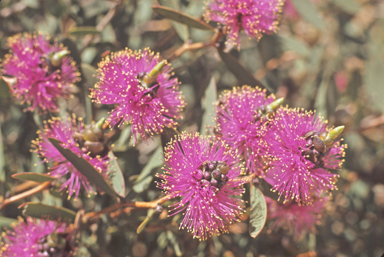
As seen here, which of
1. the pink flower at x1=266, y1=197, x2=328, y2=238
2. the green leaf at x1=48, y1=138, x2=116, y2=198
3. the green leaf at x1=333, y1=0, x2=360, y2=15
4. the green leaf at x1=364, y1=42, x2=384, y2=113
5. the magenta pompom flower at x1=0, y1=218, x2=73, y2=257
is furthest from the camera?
the green leaf at x1=333, y1=0, x2=360, y2=15

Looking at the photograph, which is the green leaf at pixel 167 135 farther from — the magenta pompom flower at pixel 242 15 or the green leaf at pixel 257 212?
the magenta pompom flower at pixel 242 15

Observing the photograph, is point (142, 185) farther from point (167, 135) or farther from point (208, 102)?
point (208, 102)

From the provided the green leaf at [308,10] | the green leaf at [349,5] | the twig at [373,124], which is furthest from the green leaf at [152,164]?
the green leaf at [349,5]

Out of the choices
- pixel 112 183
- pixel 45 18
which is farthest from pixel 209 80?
pixel 45 18

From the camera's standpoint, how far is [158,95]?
145cm

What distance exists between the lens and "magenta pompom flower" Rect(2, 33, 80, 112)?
5.29 ft

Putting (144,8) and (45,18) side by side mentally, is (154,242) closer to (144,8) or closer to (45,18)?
(144,8)

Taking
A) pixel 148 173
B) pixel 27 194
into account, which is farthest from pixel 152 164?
pixel 27 194

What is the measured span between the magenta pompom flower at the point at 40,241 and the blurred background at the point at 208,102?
16cm

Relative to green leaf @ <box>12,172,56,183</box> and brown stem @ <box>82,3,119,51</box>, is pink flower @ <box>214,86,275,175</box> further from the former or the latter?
brown stem @ <box>82,3,119,51</box>

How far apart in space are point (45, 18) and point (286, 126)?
2095 mm

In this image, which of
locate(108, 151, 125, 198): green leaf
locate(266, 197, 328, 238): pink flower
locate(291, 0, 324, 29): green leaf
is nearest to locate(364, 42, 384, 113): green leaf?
locate(291, 0, 324, 29): green leaf

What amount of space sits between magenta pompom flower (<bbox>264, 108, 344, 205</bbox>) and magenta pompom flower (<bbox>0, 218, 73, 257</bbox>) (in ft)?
3.38

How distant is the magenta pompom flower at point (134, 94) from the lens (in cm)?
140
